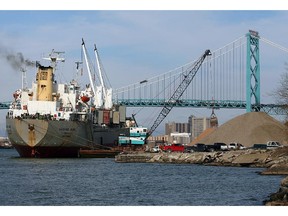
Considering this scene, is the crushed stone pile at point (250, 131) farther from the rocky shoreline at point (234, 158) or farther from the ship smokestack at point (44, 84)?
the ship smokestack at point (44, 84)

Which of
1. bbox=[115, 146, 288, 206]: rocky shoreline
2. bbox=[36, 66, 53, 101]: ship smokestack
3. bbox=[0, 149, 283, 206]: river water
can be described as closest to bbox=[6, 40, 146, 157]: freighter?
bbox=[36, 66, 53, 101]: ship smokestack

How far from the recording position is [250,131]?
103875 millimetres

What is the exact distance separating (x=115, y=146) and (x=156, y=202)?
71368mm

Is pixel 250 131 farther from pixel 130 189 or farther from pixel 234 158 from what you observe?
pixel 130 189

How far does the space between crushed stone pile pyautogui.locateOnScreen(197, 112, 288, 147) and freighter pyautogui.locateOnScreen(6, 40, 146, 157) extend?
811 inches

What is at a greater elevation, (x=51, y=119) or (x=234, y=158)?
(x=51, y=119)

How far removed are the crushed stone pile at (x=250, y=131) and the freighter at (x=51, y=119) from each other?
2061 centimetres

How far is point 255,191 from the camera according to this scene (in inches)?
1502

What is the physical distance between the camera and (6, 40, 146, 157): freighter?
81.8m

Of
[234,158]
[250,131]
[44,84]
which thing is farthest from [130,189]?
[250,131]

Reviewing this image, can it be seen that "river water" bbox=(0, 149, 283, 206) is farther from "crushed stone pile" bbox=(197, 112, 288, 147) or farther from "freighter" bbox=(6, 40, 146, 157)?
"crushed stone pile" bbox=(197, 112, 288, 147)

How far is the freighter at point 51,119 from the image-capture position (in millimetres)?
81750

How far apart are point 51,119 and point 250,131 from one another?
112 ft

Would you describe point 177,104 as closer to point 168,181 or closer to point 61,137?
point 61,137
